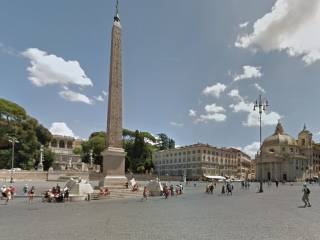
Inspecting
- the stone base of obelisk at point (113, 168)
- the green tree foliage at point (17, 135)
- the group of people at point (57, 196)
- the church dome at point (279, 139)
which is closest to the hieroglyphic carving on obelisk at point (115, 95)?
the stone base of obelisk at point (113, 168)

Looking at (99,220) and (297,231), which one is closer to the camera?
(297,231)

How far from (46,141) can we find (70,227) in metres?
69.8

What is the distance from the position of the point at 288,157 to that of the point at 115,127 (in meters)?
89.2

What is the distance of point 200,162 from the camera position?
311 feet

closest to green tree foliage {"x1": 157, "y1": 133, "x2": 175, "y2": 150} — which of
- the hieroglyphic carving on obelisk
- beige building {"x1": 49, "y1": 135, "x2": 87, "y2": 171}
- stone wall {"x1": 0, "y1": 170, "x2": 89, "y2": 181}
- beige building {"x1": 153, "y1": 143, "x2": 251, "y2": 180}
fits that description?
beige building {"x1": 153, "y1": 143, "x2": 251, "y2": 180}

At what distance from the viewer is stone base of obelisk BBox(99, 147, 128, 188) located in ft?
87.0

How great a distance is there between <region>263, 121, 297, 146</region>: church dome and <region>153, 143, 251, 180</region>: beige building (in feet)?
31.2

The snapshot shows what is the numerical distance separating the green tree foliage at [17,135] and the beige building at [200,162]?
4253 centimetres

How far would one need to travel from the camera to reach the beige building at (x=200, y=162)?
95938mm

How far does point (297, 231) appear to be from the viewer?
10.1 m

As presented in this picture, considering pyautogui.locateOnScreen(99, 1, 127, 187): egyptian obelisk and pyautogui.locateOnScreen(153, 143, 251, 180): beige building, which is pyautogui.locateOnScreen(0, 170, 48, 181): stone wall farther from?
pyautogui.locateOnScreen(153, 143, 251, 180): beige building

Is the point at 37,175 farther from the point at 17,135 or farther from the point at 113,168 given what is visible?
the point at 113,168

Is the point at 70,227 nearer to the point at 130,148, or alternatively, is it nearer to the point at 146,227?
the point at 146,227

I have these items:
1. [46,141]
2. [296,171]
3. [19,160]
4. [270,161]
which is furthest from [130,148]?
[296,171]
